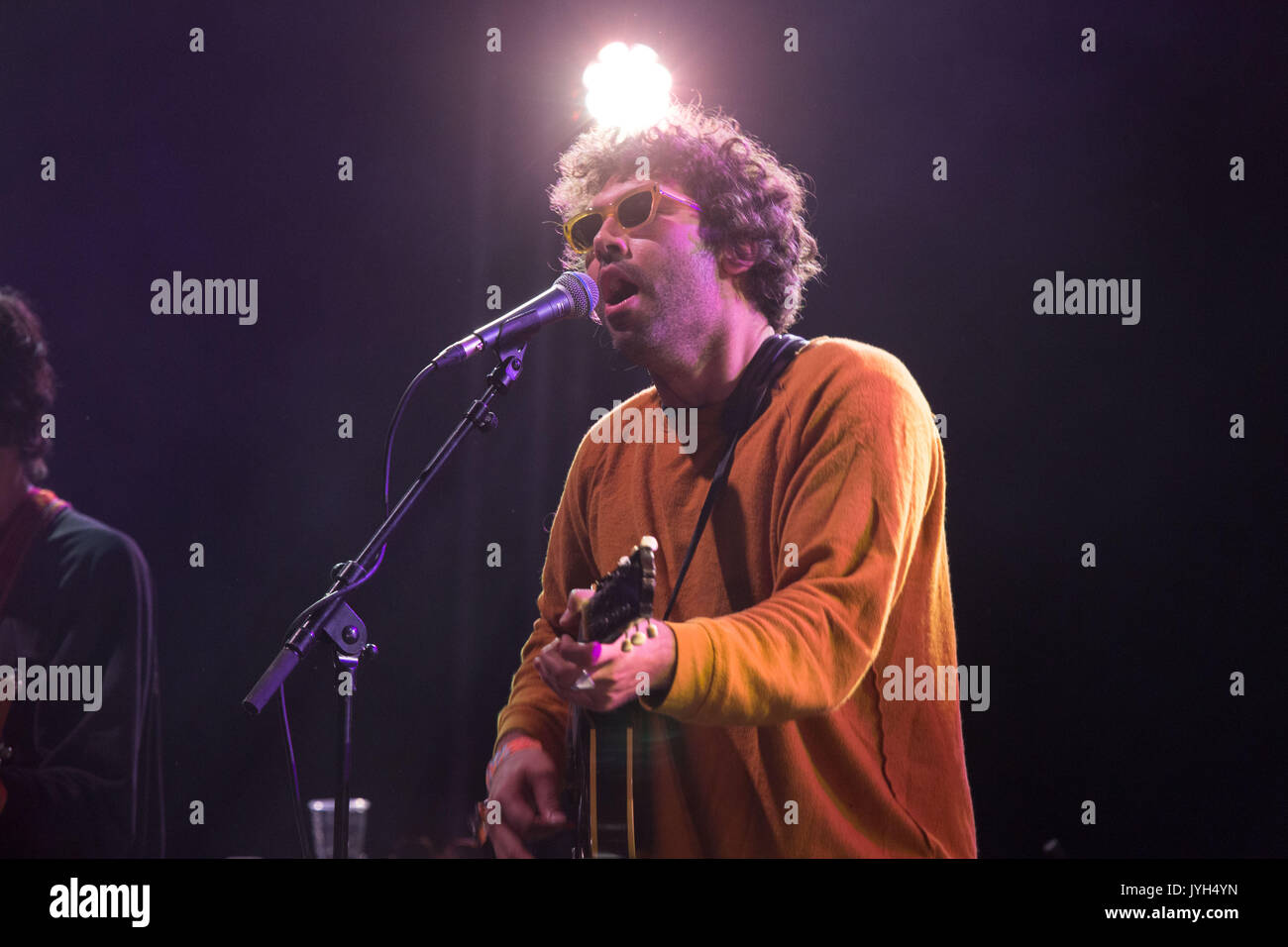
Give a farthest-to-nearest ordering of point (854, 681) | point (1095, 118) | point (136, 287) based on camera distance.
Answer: point (136, 287), point (1095, 118), point (854, 681)

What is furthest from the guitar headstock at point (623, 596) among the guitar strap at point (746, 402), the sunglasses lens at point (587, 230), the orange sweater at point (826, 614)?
the sunglasses lens at point (587, 230)

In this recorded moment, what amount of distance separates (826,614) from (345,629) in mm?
1044

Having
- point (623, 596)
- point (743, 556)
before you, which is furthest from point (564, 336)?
point (623, 596)

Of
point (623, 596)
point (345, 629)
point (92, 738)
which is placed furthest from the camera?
point (92, 738)

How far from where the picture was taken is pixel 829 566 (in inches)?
81.4

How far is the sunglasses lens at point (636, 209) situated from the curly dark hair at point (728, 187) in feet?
0.27

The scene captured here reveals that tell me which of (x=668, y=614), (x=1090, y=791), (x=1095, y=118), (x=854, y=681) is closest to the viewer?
(x=854, y=681)

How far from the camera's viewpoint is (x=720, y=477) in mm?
2412

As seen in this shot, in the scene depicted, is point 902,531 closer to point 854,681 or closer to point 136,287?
point 854,681

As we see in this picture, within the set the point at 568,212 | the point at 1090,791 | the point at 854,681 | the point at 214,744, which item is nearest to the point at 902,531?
the point at 854,681

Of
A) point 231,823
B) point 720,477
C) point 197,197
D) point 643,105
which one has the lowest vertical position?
point 231,823

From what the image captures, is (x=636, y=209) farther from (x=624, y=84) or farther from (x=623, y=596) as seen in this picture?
(x=623, y=596)

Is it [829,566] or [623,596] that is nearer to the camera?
[623,596]

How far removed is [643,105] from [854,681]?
5.43 feet
